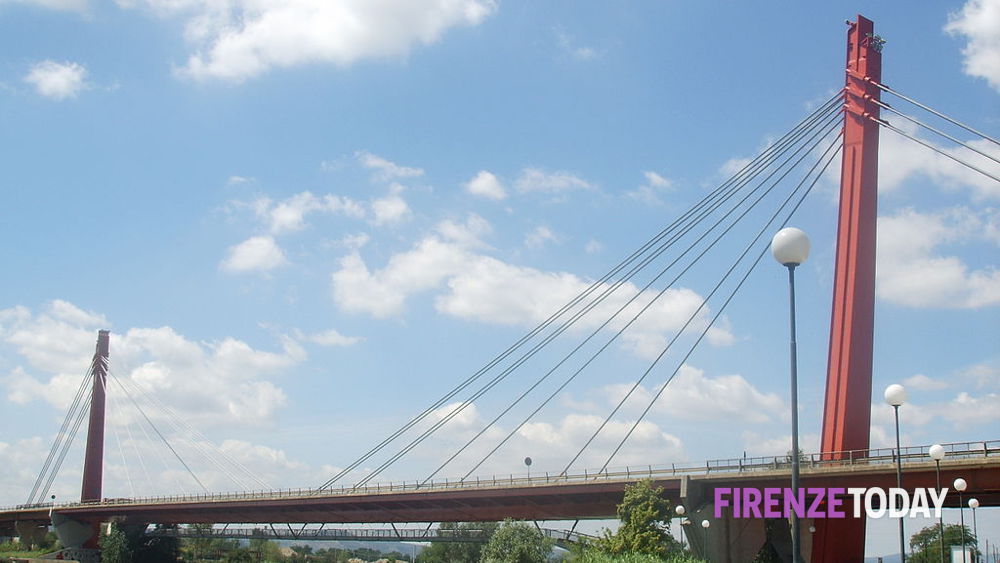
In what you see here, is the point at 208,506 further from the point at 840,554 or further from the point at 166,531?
the point at 840,554

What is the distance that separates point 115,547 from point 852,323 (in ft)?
284

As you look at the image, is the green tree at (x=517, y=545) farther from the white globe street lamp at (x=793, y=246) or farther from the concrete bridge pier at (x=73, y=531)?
the concrete bridge pier at (x=73, y=531)

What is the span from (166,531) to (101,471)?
616 inches

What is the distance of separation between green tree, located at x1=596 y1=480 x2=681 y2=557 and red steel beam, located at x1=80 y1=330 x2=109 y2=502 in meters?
86.0

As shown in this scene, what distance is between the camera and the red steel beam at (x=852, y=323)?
152ft

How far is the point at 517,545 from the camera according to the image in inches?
2312

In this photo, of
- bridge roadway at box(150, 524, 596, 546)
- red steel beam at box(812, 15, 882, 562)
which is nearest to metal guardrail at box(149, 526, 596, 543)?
bridge roadway at box(150, 524, 596, 546)

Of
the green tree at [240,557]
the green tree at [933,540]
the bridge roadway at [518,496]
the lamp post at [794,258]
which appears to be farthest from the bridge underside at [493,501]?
the green tree at [933,540]

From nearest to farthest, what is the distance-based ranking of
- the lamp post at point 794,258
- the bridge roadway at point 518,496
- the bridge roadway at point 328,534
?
the lamp post at point 794,258
the bridge roadway at point 518,496
the bridge roadway at point 328,534

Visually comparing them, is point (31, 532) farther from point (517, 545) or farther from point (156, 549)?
point (517, 545)

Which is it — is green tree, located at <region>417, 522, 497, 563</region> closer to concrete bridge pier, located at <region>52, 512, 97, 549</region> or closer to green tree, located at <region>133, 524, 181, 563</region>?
green tree, located at <region>133, 524, 181, 563</region>

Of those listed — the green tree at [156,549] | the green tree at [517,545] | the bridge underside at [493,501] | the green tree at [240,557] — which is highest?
the bridge underside at [493,501]

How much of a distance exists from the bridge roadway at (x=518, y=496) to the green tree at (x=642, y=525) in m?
1.71

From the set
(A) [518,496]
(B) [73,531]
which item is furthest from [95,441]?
(A) [518,496]
